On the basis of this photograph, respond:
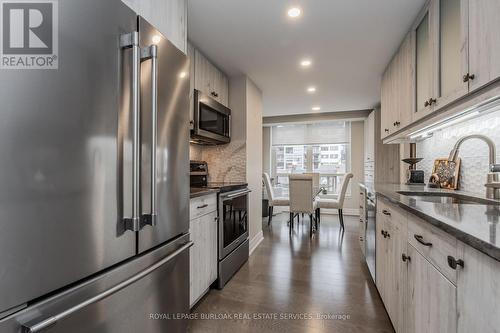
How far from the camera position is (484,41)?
113cm

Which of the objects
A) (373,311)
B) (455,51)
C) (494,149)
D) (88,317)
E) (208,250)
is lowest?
(373,311)

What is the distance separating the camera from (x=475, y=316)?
0.70 m

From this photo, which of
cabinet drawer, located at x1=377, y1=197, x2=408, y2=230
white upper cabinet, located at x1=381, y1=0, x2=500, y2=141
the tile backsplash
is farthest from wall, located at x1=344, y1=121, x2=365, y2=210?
cabinet drawer, located at x1=377, y1=197, x2=408, y2=230

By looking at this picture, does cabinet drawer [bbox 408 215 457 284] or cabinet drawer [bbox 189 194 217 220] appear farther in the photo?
cabinet drawer [bbox 189 194 217 220]

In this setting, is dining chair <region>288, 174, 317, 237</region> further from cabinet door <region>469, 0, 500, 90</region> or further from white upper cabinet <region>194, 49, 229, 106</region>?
cabinet door <region>469, 0, 500, 90</region>

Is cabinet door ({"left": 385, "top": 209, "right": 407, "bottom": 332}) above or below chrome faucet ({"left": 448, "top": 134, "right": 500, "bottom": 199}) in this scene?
below

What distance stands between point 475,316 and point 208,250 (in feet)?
5.65

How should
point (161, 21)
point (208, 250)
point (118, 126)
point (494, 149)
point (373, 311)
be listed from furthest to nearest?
point (208, 250), point (373, 311), point (494, 149), point (161, 21), point (118, 126)

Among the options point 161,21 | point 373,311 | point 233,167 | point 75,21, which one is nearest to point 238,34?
point 161,21

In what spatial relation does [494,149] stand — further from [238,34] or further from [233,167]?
[233,167]

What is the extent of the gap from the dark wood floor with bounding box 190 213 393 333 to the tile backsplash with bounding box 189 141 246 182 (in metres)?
1.08

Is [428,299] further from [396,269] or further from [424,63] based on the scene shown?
[424,63]

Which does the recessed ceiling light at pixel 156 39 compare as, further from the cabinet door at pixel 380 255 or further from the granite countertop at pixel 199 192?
the cabinet door at pixel 380 255

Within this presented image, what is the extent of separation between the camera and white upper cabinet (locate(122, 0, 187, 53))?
1.23 m
